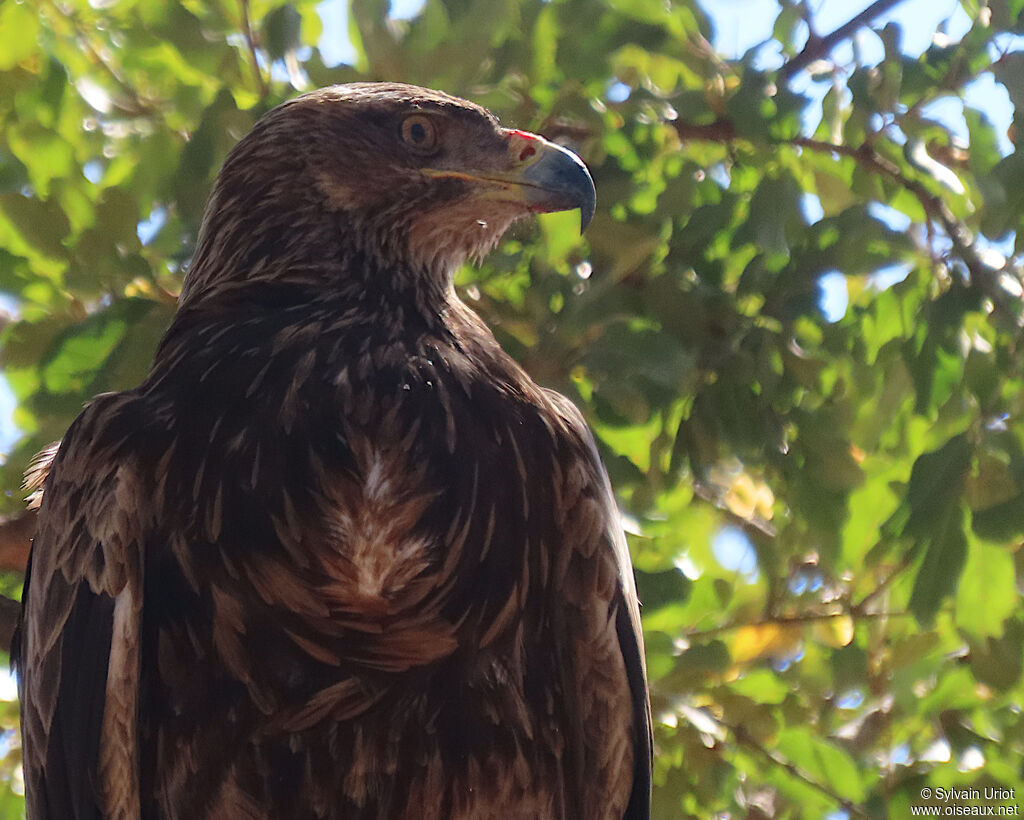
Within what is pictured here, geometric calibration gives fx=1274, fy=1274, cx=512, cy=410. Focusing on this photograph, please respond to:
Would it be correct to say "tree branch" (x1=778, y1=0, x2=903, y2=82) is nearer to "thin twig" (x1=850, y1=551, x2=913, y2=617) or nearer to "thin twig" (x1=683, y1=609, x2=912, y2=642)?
"thin twig" (x1=850, y1=551, x2=913, y2=617)

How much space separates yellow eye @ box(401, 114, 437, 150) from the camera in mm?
2943

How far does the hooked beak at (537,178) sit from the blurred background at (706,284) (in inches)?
10.0

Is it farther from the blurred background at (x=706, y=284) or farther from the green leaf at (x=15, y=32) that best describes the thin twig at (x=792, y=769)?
the green leaf at (x=15, y=32)

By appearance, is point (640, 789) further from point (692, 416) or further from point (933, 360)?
point (933, 360)

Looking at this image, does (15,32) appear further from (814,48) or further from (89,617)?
(814,48)

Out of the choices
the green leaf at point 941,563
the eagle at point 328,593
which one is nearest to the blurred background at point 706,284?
the green leaf at point 941,563

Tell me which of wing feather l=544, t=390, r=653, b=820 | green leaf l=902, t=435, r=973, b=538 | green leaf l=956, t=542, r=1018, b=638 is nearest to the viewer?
wing feather l=544, t=390, r=653, b=820

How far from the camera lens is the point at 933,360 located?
9.72ft

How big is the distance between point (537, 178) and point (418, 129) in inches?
12.1

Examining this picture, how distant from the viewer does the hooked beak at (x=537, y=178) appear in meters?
2.86

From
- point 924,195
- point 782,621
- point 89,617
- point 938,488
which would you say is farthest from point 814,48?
point 89,617

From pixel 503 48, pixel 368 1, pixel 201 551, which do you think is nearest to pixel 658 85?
pixel 503 48

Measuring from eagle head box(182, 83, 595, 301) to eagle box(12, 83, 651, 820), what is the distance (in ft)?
0.98

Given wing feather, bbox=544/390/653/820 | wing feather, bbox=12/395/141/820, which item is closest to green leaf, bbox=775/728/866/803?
wing feather, bbox=544/390/653/820
